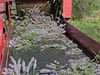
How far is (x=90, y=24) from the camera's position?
6.15 meters

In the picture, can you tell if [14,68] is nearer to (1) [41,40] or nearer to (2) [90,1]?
(1) [41,40]

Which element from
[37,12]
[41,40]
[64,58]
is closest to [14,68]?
[64,58]

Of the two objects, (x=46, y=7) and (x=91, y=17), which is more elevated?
(x=46, y=7)

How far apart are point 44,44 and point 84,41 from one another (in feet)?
1.43

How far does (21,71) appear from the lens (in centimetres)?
230

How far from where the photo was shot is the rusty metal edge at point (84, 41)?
107 inches

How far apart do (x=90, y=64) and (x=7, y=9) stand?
2.04m

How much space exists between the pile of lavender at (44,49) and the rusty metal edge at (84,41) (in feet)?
0.19

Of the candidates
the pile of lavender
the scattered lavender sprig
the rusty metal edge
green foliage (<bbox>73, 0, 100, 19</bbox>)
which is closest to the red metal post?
the pile of lavender

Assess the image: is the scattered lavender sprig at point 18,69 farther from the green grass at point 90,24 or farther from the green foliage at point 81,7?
the green foliage at point 81,7

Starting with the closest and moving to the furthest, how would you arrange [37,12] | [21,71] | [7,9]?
[21,71] < [7,9] < [37,12]

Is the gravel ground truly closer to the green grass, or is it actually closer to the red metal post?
the red metal post

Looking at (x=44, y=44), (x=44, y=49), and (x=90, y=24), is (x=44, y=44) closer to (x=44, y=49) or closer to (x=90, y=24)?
(x=44, y=49)

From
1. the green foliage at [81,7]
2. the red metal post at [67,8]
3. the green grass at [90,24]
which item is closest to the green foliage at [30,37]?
the red metal post at [67,8]
